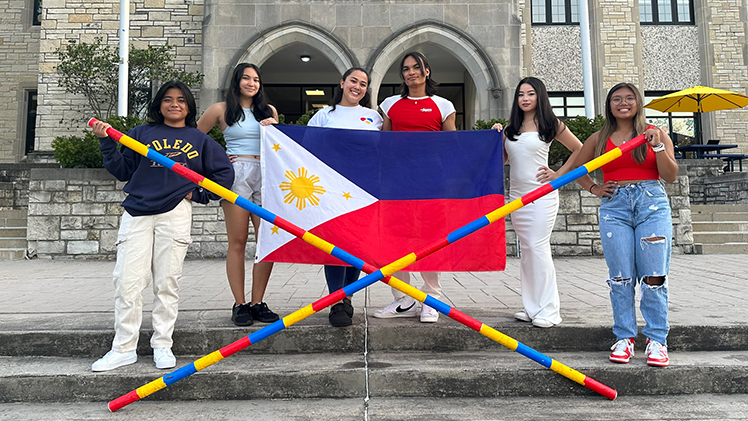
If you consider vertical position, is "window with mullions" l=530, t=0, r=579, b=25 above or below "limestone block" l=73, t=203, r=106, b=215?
above

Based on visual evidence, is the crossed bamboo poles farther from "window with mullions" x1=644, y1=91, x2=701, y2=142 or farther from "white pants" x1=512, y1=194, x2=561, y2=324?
"window with mullions" x1=644, y1=91, x2=701, y2=142

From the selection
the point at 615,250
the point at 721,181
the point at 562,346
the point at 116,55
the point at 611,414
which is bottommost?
the point at 611,414

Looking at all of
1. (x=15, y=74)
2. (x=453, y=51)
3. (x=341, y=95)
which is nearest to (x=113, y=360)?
(x=341, y=95)

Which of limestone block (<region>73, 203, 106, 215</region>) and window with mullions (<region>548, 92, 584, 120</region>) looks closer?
limestone block (<region>73, 203, 106, 215</region>)

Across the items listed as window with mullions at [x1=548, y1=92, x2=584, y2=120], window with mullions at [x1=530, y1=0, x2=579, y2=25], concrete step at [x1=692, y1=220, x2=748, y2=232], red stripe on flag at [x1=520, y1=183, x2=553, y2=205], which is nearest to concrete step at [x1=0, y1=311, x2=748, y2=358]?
red stripe on flag at [x1=520, y1=183, x2=553, y2=205]

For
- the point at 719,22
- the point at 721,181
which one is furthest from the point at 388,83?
the point at 719,22

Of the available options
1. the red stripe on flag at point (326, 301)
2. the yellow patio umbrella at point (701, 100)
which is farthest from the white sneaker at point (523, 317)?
the yellow patio umbrella at point (701, 100)

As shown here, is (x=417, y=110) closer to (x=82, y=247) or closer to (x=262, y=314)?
(x=262, y=314)

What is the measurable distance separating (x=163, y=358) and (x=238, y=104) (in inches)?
74.6

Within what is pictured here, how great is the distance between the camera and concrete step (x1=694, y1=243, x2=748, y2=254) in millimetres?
8992

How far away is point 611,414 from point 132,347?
2989mm

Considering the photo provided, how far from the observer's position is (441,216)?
358cm

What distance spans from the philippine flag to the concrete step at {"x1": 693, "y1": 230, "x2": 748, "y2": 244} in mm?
7971

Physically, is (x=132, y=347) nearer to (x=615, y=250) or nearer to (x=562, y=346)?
(x=562, y=346)
